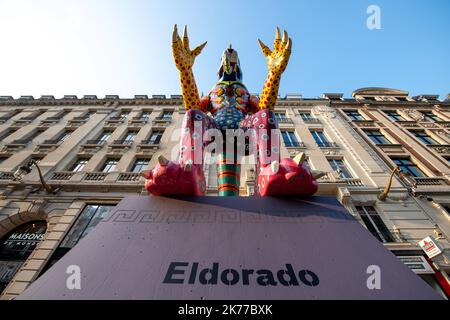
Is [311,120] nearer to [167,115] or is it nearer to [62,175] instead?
[167,115]

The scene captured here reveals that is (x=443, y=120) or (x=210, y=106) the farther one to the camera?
(x=443, y=120)

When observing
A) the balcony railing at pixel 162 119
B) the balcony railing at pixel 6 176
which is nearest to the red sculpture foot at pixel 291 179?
the balcony railing at pixel 6 176

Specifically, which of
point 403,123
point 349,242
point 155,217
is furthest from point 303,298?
point 403,123

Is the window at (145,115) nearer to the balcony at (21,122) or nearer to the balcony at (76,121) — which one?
the balcony at (76,121)

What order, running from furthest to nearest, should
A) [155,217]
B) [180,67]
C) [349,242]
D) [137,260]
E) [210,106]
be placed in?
[210,106] < [180,67] < [155,217] < [349,242] < [137,260]

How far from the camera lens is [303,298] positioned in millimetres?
1081

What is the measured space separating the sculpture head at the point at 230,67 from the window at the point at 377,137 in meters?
11.3

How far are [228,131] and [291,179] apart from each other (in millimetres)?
1501

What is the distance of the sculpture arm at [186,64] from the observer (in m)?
3.08

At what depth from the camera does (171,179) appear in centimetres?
208

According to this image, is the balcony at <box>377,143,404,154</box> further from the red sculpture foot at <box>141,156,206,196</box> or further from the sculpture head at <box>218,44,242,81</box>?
the red sculpture foot at <box>141,156,206,196</box>

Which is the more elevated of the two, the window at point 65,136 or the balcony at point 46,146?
the window at point 65,136
